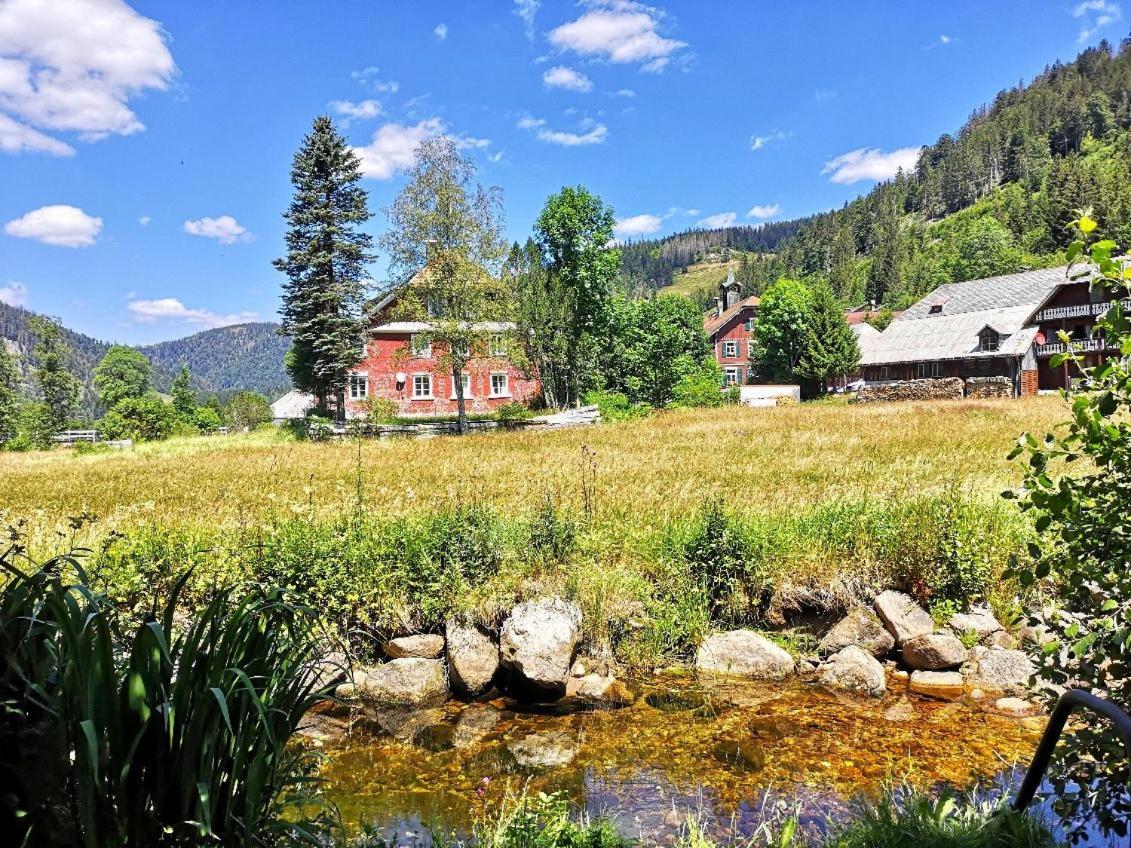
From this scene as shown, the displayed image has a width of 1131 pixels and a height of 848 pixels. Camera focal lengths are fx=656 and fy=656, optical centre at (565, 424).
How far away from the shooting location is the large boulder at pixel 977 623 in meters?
7.26

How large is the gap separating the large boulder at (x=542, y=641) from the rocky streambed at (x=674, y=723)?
0.05 feet

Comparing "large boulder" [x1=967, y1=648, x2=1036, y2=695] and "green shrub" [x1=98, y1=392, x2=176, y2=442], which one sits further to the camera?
"green shrub" [x1=98, y1=392, x2=176, y2=442]

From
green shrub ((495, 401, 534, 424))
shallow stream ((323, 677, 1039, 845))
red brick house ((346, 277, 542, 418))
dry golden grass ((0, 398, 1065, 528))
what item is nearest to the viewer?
shallow stream ((323, 677, 1039, 845))

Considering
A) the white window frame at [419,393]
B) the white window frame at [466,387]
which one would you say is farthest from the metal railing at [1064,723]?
the white window frame at [419,393]

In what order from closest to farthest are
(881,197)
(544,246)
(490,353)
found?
(490,353)
(544,246)
(881,197)

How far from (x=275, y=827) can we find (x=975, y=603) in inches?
307

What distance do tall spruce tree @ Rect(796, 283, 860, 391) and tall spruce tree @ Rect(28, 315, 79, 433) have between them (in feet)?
193

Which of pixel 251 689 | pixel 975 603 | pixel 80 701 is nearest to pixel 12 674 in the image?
pixel 80 701

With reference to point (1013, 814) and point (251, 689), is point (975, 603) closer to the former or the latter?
point (1013, 814)

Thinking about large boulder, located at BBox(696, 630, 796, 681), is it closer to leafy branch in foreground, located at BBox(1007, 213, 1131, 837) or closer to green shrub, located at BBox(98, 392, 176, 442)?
leafy branch in foreground, located at BBox(1007, 213, 1131, 837)

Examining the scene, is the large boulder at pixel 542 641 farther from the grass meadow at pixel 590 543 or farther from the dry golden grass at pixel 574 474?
the dry golden grass at pixel 574 474

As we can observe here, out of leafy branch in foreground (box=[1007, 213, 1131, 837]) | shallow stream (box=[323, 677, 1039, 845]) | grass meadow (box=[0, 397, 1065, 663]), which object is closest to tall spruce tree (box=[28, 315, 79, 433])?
grass meadow (box=[0, 397, 1065, 663])

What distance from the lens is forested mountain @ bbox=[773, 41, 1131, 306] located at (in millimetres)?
94562

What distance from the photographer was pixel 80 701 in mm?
1995
